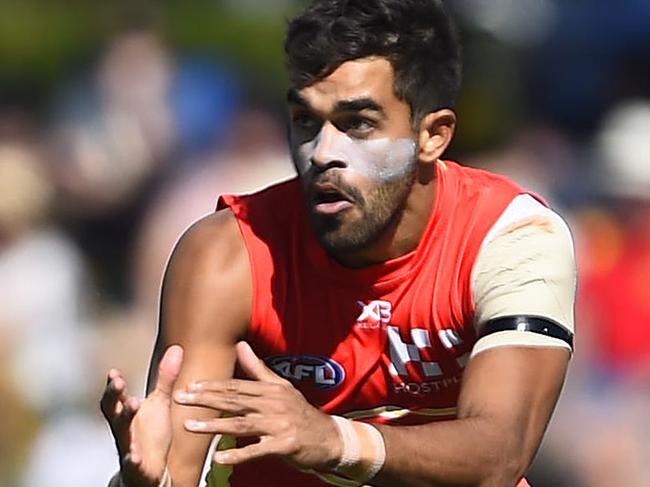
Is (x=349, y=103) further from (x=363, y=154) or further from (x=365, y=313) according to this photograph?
(x=365, y=313)

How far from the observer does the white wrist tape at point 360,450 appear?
3172mm

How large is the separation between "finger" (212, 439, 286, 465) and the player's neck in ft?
3.19

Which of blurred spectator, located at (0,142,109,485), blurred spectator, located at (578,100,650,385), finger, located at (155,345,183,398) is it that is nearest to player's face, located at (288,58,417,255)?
finger, located at (155,345,183,398)

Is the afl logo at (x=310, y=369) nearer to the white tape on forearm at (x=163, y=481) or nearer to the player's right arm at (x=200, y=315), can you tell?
the player's right arm at (x=200, y=315)

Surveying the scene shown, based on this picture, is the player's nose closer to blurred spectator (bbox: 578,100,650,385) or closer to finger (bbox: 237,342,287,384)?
finger (bbox: 237,342,287,384)

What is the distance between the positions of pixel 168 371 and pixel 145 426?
0.47 feet

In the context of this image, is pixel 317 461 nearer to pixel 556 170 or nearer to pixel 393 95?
pixel 393 95

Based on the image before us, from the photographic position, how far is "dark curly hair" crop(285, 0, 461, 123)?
12.2ft

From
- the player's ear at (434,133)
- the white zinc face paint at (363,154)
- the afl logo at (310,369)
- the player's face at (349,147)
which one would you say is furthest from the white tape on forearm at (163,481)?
the player's ear at (434,133)

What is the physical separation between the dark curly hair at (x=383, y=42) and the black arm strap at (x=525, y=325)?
60cm

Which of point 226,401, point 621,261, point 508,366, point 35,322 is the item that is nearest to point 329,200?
point 508,366

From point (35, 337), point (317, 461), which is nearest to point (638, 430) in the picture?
point (35, 337)

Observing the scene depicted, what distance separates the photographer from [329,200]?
12.2 ft

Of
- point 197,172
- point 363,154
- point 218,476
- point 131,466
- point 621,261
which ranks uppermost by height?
point 363,154
